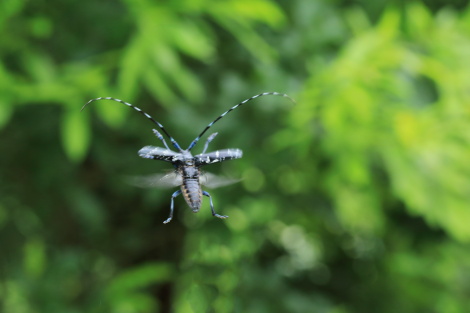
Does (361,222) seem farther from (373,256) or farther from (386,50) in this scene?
(386,50)

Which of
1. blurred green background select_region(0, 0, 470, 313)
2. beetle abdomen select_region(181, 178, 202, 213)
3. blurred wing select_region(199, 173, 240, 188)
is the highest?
blurred green background select_region(0, 0, 470, 313)

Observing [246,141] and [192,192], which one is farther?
[246,141]

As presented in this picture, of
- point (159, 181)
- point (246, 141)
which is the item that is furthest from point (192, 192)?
point (246, 141)

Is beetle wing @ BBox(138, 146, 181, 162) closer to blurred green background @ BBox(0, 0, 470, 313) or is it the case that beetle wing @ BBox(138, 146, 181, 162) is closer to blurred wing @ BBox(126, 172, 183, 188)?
blurred wing @ BBox(126, 172, 183, 188)

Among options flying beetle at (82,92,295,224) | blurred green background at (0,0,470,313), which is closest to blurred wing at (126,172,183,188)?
flying beetle at (82,92,295,224)

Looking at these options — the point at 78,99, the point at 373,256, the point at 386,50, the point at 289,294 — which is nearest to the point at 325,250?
the point at 373,256

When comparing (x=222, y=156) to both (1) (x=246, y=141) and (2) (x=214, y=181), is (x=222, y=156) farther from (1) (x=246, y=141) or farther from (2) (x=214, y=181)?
(1) (x=246, y=141)

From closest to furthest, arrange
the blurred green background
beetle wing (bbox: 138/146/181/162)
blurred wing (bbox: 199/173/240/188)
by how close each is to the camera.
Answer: beetle wing (bbox: 138/146/181/162) < blurred wing (bbox: 199/173/240/188) < the blurred green background
